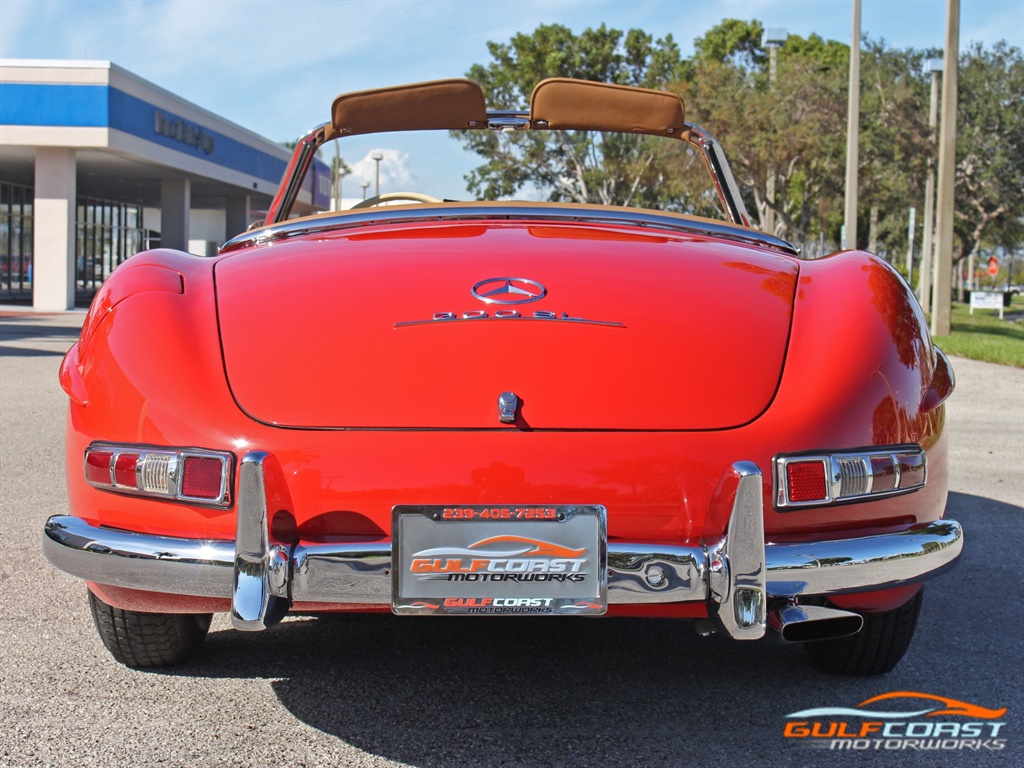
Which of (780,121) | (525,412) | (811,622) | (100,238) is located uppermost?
(780,121)

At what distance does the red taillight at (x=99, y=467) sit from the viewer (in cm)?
204

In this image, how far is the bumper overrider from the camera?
186 centimetres

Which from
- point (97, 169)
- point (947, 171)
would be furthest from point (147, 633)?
point (97, 169)

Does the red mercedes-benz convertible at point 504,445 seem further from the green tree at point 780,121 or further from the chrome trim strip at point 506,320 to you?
the green tree at point 780,121

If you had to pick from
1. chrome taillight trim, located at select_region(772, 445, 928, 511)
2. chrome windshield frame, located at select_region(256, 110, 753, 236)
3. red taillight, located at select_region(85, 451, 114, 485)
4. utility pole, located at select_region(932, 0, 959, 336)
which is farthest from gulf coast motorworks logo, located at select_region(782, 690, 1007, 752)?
utility pole, located at select_region(932, 0, 959, 336)

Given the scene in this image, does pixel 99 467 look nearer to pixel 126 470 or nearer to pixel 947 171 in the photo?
pixel 126 470

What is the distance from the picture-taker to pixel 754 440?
1990 mm

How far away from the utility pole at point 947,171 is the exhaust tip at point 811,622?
16.4 metres

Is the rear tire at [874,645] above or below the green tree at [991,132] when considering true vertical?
below

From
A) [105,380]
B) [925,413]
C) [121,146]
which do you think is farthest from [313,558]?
[121,146]

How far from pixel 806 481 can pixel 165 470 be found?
1.20m

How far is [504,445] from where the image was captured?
1.94 meters

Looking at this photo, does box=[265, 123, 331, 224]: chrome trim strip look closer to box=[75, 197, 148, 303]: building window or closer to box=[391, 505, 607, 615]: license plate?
box=[391, 505, 607, 615]: license plate

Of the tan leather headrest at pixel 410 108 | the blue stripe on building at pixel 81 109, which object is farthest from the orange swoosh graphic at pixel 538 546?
the blue stripe on building at pixel 81 109
